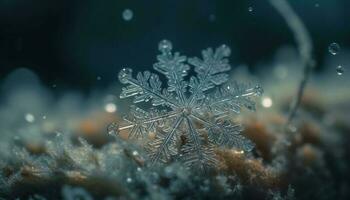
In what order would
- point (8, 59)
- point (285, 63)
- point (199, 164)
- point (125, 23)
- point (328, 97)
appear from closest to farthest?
point (199, 164) → point (328, 97) → point (285, 63) → point (8, 59) → point (125, 23)

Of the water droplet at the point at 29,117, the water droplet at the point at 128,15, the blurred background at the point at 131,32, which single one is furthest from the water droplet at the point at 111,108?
the water droplet at the point at 128,15

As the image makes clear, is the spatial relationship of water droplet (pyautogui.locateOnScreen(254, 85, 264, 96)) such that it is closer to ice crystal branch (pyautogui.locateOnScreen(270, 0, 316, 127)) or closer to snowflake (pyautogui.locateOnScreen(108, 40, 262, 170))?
snowflake (pyautogui.locateOnScreen(108, 40, 262, 170))

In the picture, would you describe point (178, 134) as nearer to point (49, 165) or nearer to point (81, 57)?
point (49, 165)

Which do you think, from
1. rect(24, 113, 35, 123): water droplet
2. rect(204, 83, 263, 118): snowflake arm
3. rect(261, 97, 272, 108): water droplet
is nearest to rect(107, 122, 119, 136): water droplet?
rect(204, 83, 263, 118): snowflake arm

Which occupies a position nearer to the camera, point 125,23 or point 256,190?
point 256,190

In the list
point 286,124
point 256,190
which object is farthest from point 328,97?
point 256,190

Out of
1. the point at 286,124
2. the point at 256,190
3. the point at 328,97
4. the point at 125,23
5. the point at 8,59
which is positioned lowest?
the point at 256,190
